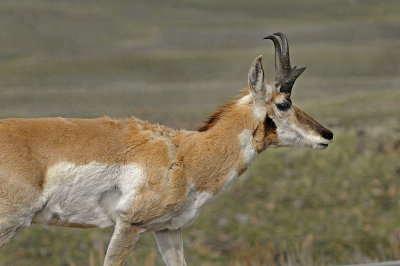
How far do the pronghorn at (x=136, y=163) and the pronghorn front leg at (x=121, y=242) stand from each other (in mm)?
11

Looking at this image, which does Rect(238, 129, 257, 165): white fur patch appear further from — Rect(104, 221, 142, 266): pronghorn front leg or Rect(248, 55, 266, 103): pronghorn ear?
Rect(104, 221, 142, 266): pronghorn front leg

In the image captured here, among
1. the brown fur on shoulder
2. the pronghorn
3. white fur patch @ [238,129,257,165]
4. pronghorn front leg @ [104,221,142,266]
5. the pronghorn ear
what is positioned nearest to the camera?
the pronghorn

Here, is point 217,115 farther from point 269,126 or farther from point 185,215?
point 185,215

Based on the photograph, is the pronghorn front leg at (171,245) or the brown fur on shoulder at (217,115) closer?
the pronghorn front leg at (171,245)

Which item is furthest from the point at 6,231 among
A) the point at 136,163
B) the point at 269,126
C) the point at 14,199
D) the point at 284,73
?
the point at 284,73

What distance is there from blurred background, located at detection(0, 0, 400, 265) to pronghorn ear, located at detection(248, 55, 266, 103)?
10.9 feet

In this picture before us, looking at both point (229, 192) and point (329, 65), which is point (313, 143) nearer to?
point (229, 192)

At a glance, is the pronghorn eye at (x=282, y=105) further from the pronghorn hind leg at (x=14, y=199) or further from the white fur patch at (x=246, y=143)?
the pronghorn hind leg at (x=14, y=199)

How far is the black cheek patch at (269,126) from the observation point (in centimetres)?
922

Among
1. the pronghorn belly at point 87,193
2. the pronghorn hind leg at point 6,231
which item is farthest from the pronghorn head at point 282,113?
the pronghorn hind leg at point 6,231

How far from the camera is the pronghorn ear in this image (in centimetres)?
891

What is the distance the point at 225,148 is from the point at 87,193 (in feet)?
5.40

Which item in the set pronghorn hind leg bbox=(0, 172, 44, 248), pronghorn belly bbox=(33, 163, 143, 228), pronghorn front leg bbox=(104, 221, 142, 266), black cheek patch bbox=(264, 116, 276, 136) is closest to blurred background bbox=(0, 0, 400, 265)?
pronghorn front leg bbox=(104, 221, 142, 266)

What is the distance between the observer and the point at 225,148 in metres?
9.12
